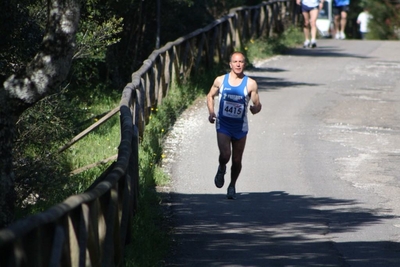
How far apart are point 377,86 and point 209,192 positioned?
9293 mm

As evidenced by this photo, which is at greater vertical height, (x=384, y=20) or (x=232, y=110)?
(x=232, y=110)

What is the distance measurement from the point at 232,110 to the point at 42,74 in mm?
3557

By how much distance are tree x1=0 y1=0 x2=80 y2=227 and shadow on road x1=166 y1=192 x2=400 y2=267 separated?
5.56ft

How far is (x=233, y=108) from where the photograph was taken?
34.9 feet

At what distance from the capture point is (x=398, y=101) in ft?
59.2

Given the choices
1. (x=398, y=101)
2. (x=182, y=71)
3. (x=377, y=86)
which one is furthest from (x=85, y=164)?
(x=377, y=86)

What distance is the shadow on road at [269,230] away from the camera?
8.31 metres

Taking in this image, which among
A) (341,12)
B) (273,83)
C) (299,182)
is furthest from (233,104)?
(341,12)

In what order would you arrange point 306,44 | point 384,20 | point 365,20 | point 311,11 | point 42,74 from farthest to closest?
point 365,20, point 384,20, point 306,44, point 311,11, point 42,74

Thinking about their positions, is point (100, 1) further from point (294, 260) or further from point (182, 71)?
point (294, 260)

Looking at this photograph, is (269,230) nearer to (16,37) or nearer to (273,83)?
(16,37)

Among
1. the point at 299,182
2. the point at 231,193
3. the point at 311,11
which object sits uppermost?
the point at 311,11

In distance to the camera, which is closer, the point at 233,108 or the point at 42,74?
the point at 42,74

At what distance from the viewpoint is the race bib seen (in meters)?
10.6
